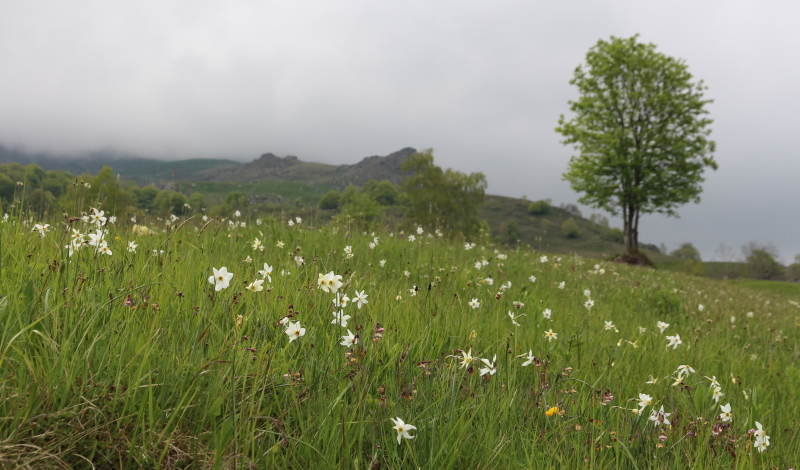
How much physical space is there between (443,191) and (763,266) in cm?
6927

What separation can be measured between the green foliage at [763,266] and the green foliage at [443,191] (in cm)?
6136

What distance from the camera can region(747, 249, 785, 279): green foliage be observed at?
3226 inches

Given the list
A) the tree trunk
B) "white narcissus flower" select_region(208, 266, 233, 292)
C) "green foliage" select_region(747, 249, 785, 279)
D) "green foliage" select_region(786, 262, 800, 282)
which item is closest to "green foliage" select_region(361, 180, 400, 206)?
"green foliage" select_region(747, 249, 785, 279)

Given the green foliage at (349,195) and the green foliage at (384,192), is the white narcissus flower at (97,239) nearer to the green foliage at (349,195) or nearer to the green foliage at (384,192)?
the green foliage at (349,195)

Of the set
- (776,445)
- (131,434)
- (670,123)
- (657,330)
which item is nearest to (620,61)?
(670,123)

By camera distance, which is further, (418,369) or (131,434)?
(418,369)

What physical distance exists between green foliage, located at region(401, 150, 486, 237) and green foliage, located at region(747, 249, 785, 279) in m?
61.4

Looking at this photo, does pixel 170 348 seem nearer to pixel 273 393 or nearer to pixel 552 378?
pixel 273 393

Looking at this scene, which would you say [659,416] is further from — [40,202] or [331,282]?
[40,202]

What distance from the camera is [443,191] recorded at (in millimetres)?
66812

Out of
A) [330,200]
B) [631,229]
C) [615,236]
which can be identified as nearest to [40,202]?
[631,229]

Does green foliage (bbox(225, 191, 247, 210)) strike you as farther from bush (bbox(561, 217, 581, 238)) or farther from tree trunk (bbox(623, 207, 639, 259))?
bush (bbox(561, 217, 581, 238))

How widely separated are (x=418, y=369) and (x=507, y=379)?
2.16ft

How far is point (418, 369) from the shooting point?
2.62m
